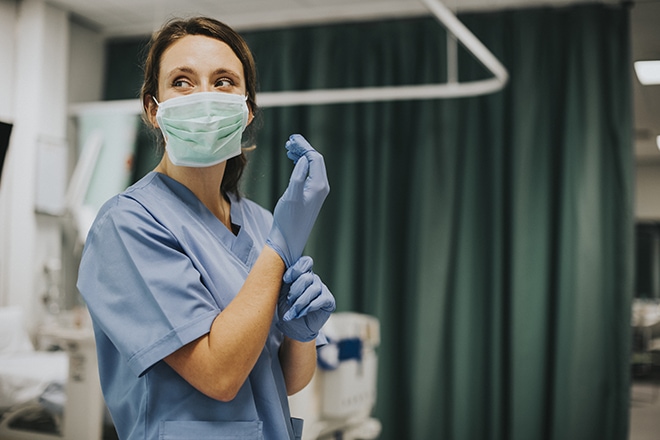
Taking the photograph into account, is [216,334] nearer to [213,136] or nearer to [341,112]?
[213,136]

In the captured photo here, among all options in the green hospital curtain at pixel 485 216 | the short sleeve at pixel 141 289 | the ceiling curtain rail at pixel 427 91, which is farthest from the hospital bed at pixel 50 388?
the short sleeve at pixel 141 289

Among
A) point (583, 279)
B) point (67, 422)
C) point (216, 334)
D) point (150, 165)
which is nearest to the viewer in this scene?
point (216, 334)

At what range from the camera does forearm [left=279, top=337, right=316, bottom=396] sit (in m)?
1.10

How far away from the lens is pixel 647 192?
3137mm

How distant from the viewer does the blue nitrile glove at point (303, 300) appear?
3.09ft

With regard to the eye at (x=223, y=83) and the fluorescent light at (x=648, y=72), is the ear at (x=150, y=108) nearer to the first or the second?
the eye at (x=223, y=83)

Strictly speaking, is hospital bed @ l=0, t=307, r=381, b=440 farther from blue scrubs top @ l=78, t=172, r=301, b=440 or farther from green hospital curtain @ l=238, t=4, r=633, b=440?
blue scrubs top @ l=78, t=172, r=301, b=440

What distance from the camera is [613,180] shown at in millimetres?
3561

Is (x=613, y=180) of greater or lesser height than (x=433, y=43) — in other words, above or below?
below

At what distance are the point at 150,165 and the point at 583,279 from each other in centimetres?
268

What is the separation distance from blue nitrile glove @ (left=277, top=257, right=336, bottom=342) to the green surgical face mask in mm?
254

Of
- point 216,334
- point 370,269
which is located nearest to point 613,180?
point 370,269

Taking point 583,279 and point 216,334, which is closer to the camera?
point 216,334

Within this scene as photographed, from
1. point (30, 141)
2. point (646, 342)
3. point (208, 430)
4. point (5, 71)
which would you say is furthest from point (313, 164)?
point (5, 71)
